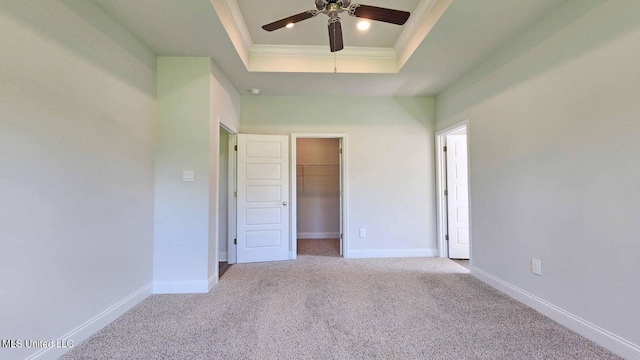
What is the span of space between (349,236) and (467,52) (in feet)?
9.36

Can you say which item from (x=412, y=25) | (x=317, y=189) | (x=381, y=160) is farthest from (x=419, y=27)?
(x=317, y=189)

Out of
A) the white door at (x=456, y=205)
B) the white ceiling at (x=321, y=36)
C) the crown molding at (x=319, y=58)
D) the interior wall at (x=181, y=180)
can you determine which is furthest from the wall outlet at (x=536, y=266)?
the interior wall at (x=181, y=180)

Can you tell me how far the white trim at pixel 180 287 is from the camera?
269cm

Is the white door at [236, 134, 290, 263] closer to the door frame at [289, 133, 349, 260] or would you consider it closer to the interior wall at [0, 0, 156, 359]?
the door frame at [289, 133, 349, 260]

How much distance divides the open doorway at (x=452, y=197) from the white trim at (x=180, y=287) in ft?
11.3

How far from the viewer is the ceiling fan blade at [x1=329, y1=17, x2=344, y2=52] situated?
6.38ft

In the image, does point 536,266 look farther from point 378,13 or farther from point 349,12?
point 349,12

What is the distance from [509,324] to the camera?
2.05 m

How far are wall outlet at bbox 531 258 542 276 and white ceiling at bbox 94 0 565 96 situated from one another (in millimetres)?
2126

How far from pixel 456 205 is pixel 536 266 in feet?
5.68

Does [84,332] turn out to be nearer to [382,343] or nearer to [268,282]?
[268,282]

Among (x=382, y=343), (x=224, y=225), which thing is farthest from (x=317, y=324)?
(x=224, y=225)

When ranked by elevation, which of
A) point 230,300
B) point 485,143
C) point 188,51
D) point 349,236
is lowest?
point 230,300

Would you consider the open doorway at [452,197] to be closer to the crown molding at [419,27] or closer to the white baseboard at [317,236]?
the crown molding at [419,27]
